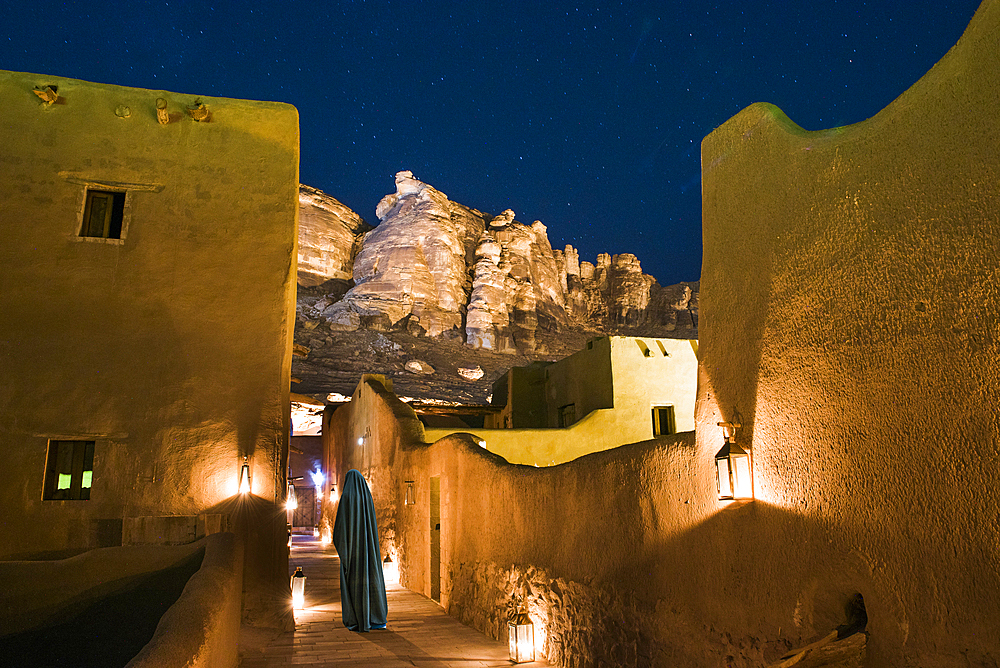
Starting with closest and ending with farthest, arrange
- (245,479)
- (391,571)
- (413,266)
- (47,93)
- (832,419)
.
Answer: (832,419), (245,479), (47,93), (391,571), (413,266)

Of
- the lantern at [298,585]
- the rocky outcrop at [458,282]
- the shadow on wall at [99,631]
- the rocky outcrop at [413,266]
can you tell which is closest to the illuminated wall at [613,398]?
the lantern at [298,585]

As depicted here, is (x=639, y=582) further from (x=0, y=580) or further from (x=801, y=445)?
(x=0, y=580)

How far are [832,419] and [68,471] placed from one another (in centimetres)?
925

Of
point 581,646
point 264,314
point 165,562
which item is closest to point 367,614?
point 165,562

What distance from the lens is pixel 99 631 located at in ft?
24.4

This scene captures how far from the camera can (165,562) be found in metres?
7.94

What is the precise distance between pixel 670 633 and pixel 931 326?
10.3 ft

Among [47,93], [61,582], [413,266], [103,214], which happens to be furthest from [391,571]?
[413,266]

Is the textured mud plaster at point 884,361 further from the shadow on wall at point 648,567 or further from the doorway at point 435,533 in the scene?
the doorway at point 435,533

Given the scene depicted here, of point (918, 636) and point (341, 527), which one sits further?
point (341, 527)

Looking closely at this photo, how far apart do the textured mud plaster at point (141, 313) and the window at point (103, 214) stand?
0.15m

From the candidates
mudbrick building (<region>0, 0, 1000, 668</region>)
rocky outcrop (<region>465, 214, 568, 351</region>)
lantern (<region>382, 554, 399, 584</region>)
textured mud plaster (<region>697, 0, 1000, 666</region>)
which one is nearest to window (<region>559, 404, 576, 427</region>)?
mudbrick building (<region>0, 0, 1000, 668</region>)

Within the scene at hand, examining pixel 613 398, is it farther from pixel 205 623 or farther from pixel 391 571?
pixel 205 623

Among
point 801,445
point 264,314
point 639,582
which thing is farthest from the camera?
point 264,314
